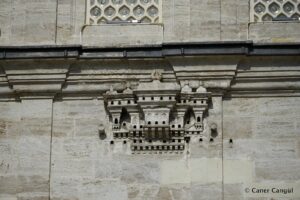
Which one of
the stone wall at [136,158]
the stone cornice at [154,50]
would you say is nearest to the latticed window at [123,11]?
the stone cornice at [154,50]

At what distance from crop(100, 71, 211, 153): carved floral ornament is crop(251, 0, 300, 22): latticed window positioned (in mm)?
1429

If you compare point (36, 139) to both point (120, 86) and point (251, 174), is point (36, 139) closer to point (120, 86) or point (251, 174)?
point (120, 86)

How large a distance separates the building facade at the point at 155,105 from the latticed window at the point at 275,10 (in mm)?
28

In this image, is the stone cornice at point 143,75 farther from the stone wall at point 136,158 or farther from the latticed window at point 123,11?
the latticed window at point 123,11

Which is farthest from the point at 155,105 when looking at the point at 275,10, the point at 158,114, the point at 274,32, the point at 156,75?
the point at 275,10

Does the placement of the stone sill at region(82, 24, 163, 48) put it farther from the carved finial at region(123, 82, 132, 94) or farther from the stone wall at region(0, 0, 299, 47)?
the carved finial at region(123, 82, 132, 94)

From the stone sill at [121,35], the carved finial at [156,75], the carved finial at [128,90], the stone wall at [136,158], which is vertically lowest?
the stone wall at [136,158]

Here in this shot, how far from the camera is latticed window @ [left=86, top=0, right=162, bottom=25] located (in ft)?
40.7

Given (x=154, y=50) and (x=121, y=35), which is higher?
(x=121, y=35)

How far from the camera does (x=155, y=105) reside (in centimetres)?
1175

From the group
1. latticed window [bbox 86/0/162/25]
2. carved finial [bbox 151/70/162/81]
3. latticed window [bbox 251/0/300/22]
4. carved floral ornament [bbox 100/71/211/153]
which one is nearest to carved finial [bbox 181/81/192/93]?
carved floral ornament [bbox 100/71/211/153]

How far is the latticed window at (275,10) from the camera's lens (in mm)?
12328

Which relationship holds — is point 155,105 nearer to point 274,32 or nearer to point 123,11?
point 123,11

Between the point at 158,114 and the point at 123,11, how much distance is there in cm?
170
